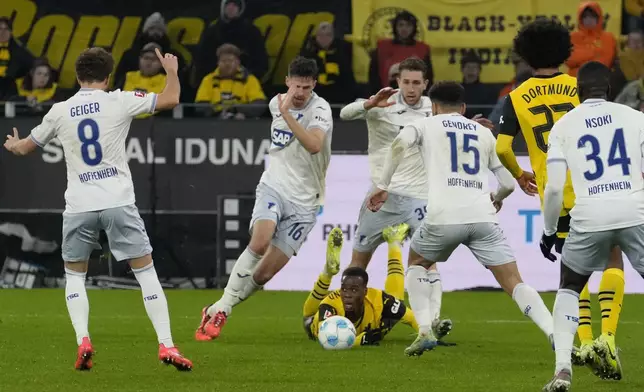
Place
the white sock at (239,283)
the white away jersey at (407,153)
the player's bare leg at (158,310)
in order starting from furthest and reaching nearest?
the white away jersey at (407,153)
the white sock at (239,283)
the player's bare leg at (158,310)

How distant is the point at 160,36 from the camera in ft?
60.8

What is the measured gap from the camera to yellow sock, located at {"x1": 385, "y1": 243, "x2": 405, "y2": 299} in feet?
39.4

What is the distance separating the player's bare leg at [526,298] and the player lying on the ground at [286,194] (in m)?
2.51

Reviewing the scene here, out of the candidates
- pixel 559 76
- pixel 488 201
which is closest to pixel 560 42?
pixel 559 76

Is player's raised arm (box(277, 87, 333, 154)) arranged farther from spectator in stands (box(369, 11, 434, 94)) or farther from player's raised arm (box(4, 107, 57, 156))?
spectator in stands (box(369, 11, 434, 94))

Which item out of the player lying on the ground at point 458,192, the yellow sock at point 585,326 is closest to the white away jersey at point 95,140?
the player lying on the ground at point 458,192

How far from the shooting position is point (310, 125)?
11.8 meters

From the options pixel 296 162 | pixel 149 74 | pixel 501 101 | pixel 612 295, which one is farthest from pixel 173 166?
pixel 612 295

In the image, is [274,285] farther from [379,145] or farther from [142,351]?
[142,351]

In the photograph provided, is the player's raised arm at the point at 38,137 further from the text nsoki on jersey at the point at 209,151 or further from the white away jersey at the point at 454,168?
the text nsoki on jersey at the point at 209,151

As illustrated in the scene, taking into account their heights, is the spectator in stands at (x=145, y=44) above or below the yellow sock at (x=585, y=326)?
above

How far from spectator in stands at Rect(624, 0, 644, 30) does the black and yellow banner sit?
12.4 feet

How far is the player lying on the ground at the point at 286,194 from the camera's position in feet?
38.5

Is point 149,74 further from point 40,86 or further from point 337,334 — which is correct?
point 337,334
